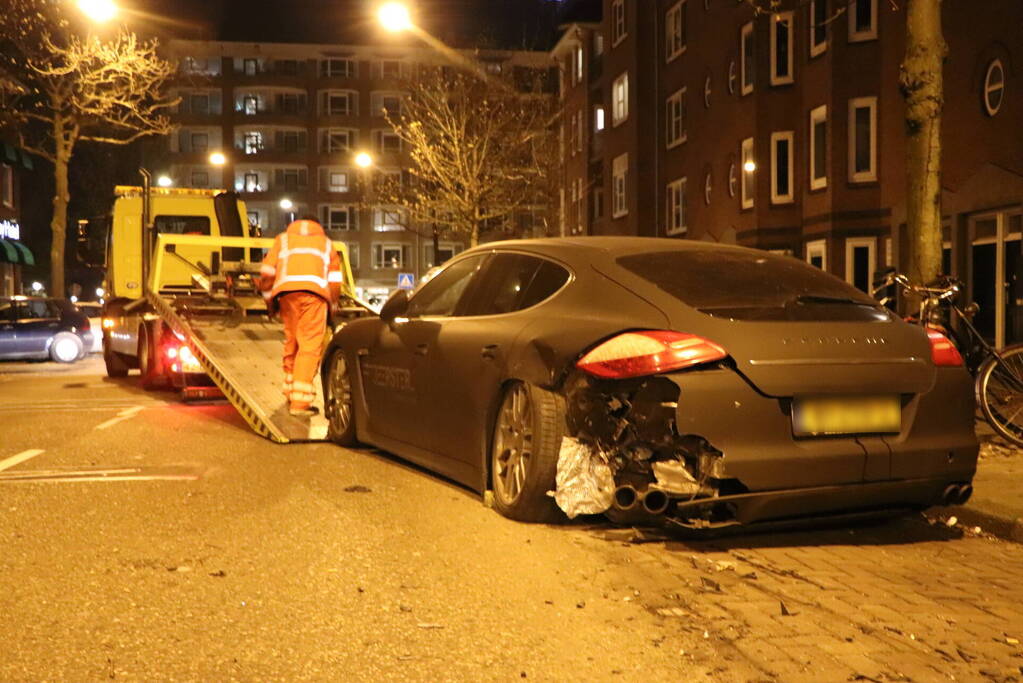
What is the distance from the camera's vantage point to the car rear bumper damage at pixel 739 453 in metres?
5.51

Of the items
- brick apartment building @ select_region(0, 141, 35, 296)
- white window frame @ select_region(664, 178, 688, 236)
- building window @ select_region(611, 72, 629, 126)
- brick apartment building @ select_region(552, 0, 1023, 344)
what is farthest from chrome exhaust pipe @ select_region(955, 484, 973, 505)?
brick apartment building @ select_region(0, 141, 35, 296)

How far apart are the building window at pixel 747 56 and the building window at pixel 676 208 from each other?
18.3 feet

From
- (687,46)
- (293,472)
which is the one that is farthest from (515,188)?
(293,472)

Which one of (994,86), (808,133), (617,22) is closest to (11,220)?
(617,22)

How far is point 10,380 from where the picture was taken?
2070 centimetres

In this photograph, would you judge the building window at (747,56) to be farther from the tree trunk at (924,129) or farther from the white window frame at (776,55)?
the tree trunk at (924,129)

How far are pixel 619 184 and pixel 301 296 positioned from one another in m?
29.8

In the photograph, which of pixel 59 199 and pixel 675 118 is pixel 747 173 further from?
pixel 59 199

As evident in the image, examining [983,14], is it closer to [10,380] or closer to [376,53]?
[10,380]

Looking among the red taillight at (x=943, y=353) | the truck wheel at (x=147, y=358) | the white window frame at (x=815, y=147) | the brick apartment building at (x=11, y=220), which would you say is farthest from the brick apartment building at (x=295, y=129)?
the red taillight at (x=943, y=353)

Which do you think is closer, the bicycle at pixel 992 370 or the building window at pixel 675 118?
the bicycle at pixel 992 370

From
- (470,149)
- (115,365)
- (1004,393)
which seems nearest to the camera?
(1004,393)

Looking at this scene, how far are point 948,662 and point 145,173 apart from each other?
14619mm

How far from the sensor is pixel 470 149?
3253 centimetres
